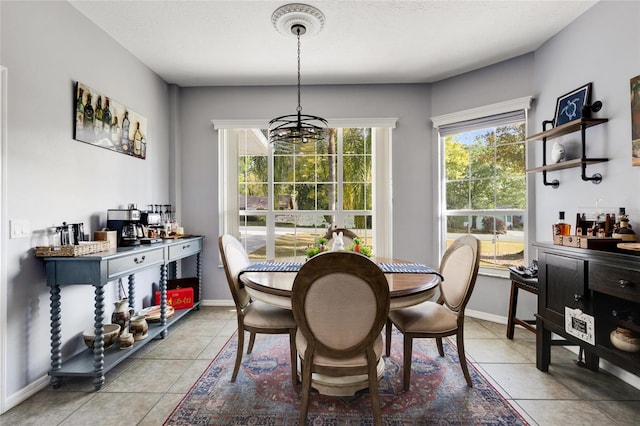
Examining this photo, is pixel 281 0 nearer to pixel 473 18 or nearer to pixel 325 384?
pixel 473 18

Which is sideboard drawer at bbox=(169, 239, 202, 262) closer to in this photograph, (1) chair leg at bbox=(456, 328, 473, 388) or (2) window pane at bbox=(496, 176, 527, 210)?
(1) chair leg at bbox=(456, 328, 473, 388)

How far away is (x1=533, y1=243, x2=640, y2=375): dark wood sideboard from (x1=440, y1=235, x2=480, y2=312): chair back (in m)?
0.62

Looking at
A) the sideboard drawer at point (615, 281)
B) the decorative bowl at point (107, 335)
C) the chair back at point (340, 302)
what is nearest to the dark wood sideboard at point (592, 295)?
the sideboard drawer at point (615, 281)

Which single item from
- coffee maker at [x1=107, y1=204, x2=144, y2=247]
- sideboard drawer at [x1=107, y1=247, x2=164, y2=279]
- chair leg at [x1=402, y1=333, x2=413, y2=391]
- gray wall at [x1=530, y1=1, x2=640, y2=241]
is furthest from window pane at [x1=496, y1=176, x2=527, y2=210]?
coffee maker at [x1=107, y1=204, x2=144, y2=247]

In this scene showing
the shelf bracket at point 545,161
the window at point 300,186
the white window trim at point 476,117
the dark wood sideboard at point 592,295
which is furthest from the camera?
the window at point 300,186

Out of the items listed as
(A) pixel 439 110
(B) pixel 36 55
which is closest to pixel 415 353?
(A) pixel 439 110

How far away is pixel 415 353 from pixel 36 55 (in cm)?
357

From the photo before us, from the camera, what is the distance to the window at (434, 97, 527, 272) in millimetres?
3172

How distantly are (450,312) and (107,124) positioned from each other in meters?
3.25

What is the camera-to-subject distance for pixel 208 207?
12.5ft

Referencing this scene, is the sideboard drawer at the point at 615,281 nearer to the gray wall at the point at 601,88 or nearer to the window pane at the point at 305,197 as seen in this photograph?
the gray wall at the point at 601,88

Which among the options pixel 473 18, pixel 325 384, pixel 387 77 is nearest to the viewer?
pixel 325 384

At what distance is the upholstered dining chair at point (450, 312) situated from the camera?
1.94 meters

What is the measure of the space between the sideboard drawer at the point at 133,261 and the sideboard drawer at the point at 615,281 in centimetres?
315
